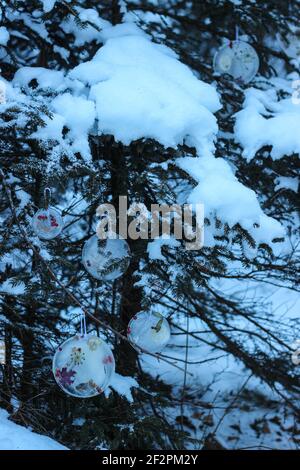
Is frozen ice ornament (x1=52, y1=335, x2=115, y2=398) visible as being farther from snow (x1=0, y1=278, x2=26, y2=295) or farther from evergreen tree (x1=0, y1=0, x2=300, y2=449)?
snow (x1=0, y1=278, x2=26, y2=295)

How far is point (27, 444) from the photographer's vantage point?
295 cm

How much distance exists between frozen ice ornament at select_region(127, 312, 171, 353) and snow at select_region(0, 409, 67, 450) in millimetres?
715

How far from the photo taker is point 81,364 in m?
2.81

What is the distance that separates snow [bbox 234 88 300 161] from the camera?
12.2 feet

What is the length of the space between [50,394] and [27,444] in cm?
72

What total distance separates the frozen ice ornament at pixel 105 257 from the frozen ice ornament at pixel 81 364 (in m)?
0.47

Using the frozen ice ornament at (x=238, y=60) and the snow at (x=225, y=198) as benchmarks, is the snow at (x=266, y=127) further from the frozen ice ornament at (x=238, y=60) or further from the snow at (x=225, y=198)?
the snow at (x=225, y=198)

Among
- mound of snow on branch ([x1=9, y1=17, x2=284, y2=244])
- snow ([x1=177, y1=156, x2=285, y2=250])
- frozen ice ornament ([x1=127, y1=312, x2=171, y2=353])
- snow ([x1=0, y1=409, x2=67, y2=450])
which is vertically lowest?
snow ([x1=0, y1=409, x2=67, y2=450])

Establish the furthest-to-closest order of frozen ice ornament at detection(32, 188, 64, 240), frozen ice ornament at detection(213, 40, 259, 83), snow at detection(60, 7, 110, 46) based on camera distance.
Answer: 1. frozen ice ornament at detection(213, 40, 259, 83)
2. snow at detection(60, 7, 110, 46)
3. frozen ice ornament at detection(32, 188, 64, 240)

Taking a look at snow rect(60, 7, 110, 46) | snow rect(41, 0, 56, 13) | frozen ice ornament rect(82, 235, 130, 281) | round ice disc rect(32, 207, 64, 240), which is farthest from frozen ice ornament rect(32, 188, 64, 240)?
snow rect(60, 7, 110, 46)

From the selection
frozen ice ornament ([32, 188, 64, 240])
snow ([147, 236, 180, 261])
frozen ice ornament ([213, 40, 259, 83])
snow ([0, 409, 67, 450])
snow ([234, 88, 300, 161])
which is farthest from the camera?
frozen ice ornament ([213, 40, 259, 83])

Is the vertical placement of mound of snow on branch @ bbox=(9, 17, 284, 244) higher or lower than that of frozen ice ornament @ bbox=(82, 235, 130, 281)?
higher

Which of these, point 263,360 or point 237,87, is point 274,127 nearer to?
point 237,87
